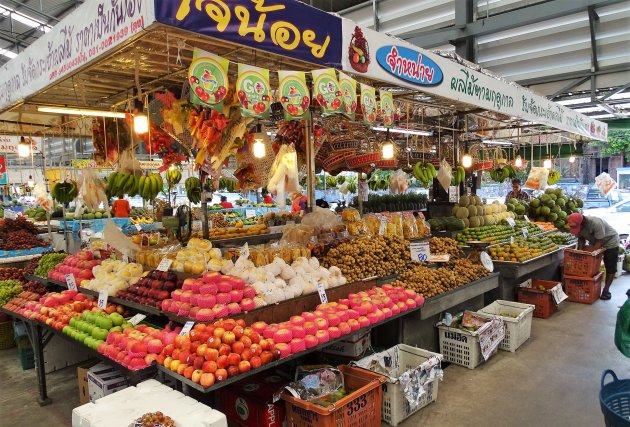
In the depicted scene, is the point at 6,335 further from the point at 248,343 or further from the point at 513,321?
the point at 513,321

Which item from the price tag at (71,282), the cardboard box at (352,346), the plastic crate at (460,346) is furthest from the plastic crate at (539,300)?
the price tag at (71,282)

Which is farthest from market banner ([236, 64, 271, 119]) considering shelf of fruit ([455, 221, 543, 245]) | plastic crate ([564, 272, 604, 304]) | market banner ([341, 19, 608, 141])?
plastic crate ([564, 272, 604, 304])

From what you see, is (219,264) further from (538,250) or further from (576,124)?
(576,124)

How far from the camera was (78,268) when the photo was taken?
5.18m

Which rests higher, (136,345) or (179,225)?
(179,225)

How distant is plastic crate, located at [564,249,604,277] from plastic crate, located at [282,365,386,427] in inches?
223

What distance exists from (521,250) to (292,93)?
500 centimetres

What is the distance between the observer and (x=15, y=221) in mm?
8562

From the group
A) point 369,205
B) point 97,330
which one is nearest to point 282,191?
point 97,330

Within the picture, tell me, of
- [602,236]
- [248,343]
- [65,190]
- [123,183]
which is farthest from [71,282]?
[602,236]

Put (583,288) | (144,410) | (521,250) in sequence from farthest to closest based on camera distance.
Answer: (583,288) → (521,250) → (144,410)

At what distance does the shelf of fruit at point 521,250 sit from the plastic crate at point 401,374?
3.14m

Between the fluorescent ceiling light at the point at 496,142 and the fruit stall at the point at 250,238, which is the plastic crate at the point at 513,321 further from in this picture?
the fluorescent ceiling light at the point at 496,142

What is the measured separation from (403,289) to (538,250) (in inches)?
153
